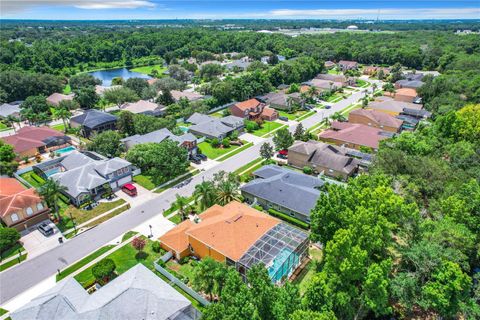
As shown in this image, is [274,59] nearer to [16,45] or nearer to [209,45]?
[209,45]

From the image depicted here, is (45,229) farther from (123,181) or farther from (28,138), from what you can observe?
(28,138)

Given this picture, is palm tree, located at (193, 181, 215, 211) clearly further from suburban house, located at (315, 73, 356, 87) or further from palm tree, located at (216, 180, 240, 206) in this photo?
suburban house, located at (315, 73, 356, 87)

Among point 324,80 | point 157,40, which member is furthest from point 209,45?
point 324,80

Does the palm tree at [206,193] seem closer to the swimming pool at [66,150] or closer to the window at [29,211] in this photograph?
the window at [29,211]

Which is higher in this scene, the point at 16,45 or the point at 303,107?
the point at 16,45

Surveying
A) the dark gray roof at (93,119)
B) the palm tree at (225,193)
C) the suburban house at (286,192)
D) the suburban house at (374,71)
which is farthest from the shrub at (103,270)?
the suburban house at (374,71)
